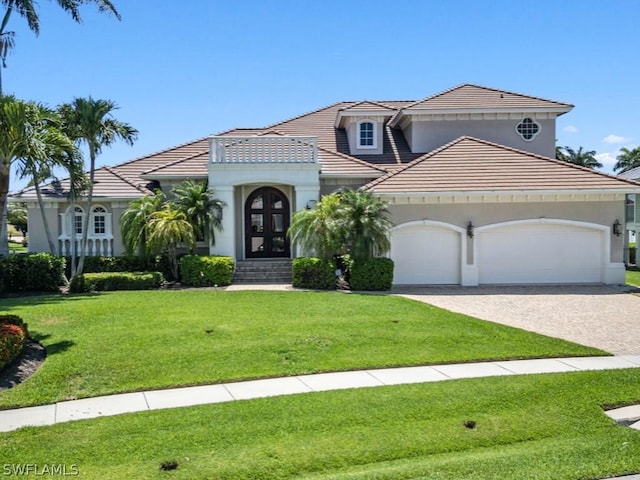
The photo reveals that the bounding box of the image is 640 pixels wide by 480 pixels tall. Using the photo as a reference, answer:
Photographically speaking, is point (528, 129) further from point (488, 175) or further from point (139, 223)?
point (139, 223)

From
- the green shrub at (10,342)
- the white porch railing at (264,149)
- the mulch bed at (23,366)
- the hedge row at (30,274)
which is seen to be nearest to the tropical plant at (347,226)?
the white porch railing at (264,149)

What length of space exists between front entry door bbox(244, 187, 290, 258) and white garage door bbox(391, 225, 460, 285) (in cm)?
518

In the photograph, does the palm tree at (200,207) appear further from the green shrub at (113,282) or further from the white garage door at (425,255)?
the white garage door at (425,255)

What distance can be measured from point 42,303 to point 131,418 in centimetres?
965

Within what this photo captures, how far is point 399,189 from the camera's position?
63.4 ft

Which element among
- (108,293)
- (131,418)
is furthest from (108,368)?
(108,293)

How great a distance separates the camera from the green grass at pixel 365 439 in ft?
18.3

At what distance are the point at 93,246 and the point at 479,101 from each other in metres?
18.7

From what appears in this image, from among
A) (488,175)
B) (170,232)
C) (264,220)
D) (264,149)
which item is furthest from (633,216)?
(170,232)

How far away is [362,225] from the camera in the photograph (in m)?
18.1

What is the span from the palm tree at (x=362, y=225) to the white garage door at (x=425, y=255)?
1.68 m

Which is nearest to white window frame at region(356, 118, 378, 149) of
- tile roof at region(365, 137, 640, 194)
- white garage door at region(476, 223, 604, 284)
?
tile roof at region(365, 137, 640, 194)

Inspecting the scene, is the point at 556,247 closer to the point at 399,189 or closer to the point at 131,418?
the point at 399,189


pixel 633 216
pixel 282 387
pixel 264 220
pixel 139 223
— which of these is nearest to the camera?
pixel 282 387
